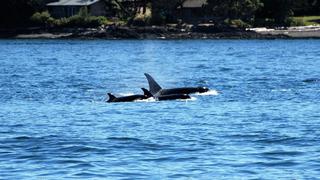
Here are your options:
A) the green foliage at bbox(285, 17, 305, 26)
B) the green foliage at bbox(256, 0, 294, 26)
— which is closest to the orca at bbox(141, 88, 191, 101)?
the green foliage at bbox(256, 0, 294, 26)

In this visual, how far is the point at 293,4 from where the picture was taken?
129625mm

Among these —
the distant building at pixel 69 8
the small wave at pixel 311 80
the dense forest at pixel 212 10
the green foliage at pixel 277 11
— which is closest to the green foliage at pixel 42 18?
the dense forest at pixel 212 10

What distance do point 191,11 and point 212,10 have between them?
5957mm

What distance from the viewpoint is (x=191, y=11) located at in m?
140

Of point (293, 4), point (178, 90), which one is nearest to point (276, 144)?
point (178, 90)

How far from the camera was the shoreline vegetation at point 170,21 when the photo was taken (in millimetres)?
130500

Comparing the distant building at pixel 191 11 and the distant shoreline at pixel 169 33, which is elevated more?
the distant building at pixel 191 11

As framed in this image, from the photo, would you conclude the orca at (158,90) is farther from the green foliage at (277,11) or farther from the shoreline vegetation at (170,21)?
the green foliage at (277,11)

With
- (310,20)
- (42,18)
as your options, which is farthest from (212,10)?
(42,18)

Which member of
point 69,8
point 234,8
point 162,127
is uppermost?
point 162,127

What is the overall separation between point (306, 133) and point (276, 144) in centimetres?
221

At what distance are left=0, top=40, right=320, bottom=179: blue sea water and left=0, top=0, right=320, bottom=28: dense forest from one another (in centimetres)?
6935

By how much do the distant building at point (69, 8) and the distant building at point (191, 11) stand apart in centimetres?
1189

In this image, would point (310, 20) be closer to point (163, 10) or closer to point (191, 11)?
point (191, 11)
